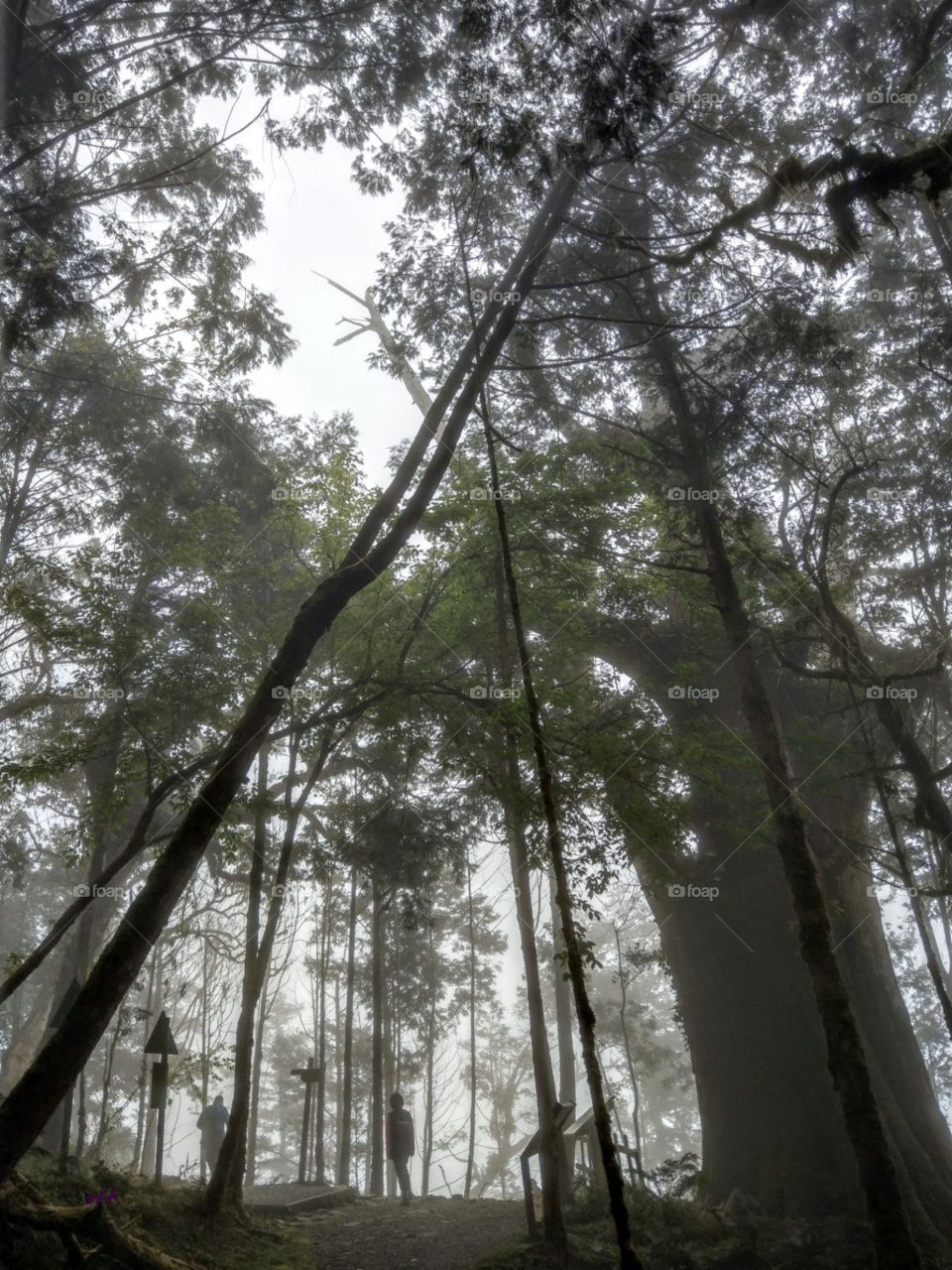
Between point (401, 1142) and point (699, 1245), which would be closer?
point (699, 1245)

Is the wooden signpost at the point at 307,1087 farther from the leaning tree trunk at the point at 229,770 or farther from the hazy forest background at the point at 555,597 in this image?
the leaning tree trunk at the point at 229,770

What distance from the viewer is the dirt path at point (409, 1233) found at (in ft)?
24.5

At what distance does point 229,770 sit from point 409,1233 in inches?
235

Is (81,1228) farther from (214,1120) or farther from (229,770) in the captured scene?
(214,1120)

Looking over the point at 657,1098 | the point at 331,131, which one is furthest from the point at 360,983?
the point at 657,1098

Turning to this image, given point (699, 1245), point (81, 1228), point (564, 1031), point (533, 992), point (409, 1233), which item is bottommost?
point (699, 1245)

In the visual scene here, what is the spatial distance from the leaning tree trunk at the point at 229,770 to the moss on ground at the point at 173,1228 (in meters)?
0.94

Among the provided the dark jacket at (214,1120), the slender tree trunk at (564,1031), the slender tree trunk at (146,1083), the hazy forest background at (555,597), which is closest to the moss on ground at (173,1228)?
the hazy forest background at (555,597)

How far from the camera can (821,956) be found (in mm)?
6621

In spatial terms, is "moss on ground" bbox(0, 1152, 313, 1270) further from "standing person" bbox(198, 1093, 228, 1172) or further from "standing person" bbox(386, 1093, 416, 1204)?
"standing person" bbox(198, 1093, 228, 1172)

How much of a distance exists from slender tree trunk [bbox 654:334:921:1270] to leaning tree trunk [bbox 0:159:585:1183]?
3.04 m

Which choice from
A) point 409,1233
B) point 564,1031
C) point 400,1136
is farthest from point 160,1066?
point 564,1031

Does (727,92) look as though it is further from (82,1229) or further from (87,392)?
(82,1229)

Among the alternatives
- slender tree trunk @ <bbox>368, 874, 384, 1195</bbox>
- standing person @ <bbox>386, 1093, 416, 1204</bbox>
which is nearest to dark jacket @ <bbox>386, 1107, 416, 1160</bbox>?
standing person @ <bbox>386, 1093, 416, 1204</bbox>
